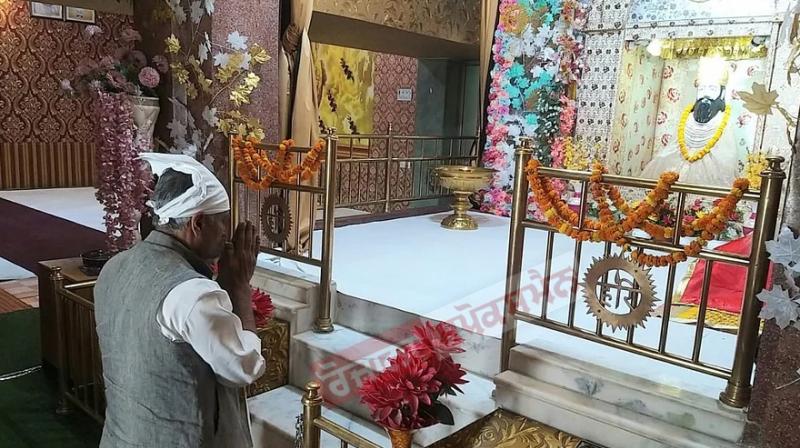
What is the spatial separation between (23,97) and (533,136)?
24.8 feet

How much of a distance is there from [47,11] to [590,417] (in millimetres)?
9877

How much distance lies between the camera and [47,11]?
9.19 metres

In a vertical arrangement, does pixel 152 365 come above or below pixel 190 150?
below

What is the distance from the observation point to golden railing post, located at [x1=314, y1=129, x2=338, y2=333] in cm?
318

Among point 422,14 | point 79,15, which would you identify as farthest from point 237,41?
point 79,15

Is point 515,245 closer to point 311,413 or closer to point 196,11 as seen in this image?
point 311,413

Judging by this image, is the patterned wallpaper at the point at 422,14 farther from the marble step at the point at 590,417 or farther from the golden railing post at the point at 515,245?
the marble step at the point at 590,417

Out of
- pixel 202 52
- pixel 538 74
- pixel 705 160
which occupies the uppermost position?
A: pixel 538 74

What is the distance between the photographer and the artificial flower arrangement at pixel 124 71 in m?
3.85

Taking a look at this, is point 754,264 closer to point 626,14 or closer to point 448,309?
point 448,309

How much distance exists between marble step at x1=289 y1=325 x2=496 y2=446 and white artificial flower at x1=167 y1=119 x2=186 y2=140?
181 cm

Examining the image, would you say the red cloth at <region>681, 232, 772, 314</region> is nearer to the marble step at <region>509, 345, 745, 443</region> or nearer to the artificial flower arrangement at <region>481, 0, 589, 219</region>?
the marble step at <region>509, 345, 745, 443</region>

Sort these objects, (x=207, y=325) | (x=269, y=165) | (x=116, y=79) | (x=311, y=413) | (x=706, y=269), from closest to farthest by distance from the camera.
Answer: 1. (x=207, y=325)
2. (x=311, y=413)
3. (x=706, y=269)
4. (x=269, y=165)
5. (x=116, y=79)

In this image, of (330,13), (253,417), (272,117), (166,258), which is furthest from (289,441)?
(330,13)
